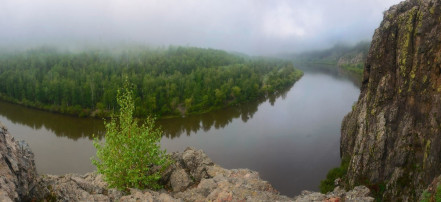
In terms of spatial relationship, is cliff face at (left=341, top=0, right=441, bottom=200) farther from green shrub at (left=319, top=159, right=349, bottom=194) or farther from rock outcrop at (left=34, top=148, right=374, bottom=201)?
rock outcrop at (left=34, top=148, right=374, bottom=201)

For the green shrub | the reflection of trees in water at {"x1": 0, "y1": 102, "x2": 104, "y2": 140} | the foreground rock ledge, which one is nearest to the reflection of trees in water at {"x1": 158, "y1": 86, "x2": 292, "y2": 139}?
the reflection of trees in water at {"x1": 0, "y1": 102, "x2": 104, "y2": 140}

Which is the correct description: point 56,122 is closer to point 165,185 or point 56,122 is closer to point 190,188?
point 165,185

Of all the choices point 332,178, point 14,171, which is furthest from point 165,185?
point 332,178

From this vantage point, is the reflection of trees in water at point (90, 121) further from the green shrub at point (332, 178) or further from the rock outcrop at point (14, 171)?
the rock outcrop at point (14, 171)

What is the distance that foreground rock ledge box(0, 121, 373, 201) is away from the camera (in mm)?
12828

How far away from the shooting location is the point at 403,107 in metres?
30.1

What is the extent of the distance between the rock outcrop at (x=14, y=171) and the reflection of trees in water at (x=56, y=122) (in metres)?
56.1

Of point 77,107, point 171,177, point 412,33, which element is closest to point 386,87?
point 412,33

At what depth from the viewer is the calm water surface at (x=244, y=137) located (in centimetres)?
4806

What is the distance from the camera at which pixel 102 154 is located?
26.0m

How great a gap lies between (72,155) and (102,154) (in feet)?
112

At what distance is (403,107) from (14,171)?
32117 mm

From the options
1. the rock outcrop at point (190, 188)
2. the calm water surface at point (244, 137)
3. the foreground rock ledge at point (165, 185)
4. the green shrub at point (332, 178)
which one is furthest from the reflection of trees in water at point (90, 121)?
the foreground rock ledge at point (165, 185)

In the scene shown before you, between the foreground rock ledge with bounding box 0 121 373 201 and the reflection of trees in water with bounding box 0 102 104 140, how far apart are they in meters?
43.2
